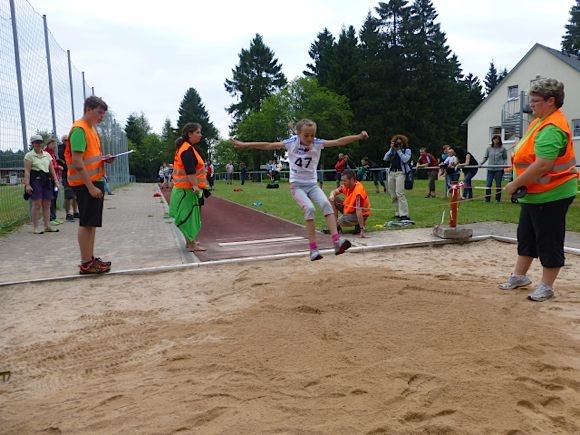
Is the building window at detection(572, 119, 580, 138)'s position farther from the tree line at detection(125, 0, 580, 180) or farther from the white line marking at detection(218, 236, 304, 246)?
the white line marking at detection(218, 236, 304, 246)

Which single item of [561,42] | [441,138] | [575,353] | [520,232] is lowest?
[575,353]

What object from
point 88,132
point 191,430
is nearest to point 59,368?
point 191,430

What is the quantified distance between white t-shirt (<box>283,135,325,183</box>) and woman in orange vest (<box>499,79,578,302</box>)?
8.07 ft

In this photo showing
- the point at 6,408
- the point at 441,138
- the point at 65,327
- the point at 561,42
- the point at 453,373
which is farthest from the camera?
the point at 561,42

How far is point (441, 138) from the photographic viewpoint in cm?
5494

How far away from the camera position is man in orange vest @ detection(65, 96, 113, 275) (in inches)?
229

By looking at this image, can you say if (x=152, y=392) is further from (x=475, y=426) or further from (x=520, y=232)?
→ (x=520, y=232)

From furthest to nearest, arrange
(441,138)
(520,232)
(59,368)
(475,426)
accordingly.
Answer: (441,138)
(520,232)
(59,368)
(475,426)

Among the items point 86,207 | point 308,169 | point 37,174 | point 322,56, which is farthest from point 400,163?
point 322,56

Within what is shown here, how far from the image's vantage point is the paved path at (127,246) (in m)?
6.64

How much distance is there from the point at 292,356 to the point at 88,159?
3.99m

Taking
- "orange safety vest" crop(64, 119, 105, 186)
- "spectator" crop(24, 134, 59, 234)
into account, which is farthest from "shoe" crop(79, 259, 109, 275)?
"spectator" crop(24, 134, 59, 234)

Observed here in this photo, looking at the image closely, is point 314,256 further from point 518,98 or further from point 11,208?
point 518,98

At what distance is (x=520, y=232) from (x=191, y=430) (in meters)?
4.14
